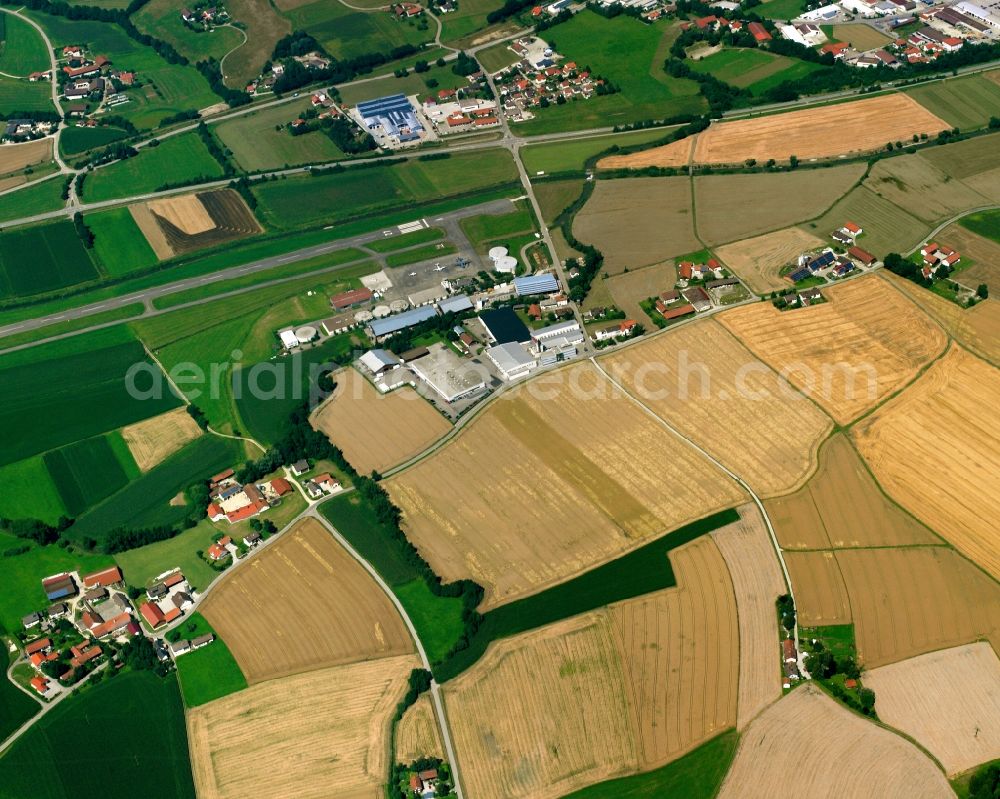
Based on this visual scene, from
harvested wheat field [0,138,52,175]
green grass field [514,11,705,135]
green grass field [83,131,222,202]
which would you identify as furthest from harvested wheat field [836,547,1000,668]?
harvested wheat field [0,138,52,175]

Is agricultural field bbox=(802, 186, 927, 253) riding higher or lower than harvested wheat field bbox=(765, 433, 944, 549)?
higher

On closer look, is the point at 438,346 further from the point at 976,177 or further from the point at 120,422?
the point at 976,177

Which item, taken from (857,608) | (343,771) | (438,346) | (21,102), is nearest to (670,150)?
(438,346)

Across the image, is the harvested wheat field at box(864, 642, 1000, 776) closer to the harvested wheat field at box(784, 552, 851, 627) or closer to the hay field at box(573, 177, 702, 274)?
the harvested wheat field at box(784, 552, 851, 627)

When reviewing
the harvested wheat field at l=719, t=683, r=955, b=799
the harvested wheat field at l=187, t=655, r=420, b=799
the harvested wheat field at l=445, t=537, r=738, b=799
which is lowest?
the harvested wheat field at l=187, t=655, r=420, b=799

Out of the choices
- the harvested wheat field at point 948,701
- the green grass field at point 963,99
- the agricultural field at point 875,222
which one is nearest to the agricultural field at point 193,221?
the agricultural field at point 875,222

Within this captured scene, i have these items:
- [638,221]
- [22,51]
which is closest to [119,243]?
[638,221]

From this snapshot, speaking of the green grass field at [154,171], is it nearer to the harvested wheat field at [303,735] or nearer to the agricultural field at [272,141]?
the agricultural field at [272,141]
